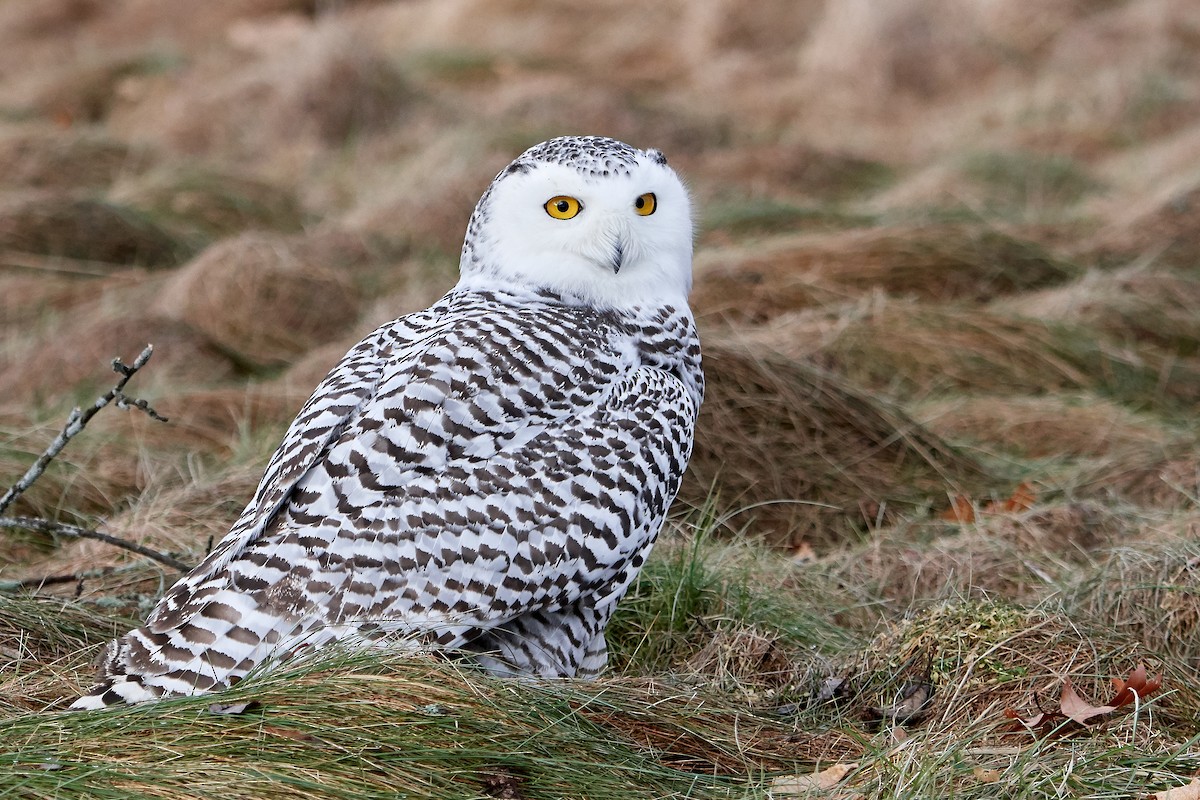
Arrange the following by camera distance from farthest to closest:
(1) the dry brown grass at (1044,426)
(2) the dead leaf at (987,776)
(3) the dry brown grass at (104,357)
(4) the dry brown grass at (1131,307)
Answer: (4) the dry brown grass at (1131,307) < (3) the dry brown grass at (104,357) < (1) the dry brown grass at (1044,426) < (2) the dead leaf at (987,776)

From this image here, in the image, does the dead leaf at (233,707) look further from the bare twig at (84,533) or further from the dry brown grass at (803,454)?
the dry brown grass at (803,454)

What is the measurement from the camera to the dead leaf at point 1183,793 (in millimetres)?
2869

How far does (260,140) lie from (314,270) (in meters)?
6.79

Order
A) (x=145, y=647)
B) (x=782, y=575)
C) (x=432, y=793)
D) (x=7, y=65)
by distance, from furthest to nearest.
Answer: (x=7, y=65)
(x=782, y=575)
(x=145, y=647)
(x=432, y=793)

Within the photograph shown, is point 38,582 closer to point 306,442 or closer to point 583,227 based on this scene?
point 306,442

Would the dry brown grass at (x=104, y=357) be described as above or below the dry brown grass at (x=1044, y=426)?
above

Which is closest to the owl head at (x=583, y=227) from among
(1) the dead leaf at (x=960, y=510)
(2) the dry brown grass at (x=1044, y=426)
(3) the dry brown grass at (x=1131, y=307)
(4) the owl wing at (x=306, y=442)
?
(4) the owl wing at (x=306, y=442)

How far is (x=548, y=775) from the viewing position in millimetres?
2943

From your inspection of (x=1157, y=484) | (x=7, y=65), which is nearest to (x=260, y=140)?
(x=7, y=65)

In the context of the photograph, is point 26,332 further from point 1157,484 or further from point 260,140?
point 260,140

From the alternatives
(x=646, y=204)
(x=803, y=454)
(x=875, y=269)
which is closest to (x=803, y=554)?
(x=803, y=454)

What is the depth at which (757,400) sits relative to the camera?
5.98m

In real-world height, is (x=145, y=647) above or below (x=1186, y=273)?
above

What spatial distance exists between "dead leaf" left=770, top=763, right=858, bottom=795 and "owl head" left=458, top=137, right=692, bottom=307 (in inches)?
52.8
